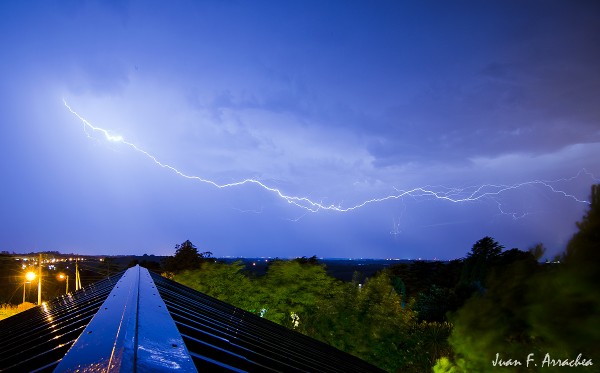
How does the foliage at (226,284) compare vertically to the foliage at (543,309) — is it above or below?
below

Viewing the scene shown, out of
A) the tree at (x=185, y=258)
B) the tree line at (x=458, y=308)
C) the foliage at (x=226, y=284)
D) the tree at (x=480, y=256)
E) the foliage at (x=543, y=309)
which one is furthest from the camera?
the tree at (x=185, y=258)

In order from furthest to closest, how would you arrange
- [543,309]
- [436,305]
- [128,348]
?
[436,305] → [543,309] → [128,348]

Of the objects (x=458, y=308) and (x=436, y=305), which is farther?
(x=436, y=305)

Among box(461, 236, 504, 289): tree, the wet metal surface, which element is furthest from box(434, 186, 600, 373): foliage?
box(461, 236, 504, 289): tree

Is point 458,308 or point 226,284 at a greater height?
point 458,308

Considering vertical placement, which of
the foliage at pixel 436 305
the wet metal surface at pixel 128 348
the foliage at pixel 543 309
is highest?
the wet metal surface at pixel 128 348

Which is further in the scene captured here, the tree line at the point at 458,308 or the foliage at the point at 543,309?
the tree line at the point at 458,308

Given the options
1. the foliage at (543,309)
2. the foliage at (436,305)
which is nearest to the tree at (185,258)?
the foliage at (436,305)

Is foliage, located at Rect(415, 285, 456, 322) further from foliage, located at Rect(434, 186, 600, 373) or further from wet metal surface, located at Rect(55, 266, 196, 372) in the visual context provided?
wet metal surface, located at Rect(55, 266, 196, 372)

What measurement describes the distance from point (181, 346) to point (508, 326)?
9463mm

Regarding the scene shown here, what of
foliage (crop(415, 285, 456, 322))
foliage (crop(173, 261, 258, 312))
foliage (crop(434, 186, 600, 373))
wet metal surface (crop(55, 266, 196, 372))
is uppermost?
wet metal surface (crop(55, 266, 196, 372))

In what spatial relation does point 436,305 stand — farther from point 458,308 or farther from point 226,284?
point 458,308

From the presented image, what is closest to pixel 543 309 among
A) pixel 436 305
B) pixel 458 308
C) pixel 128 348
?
pixel 128 348

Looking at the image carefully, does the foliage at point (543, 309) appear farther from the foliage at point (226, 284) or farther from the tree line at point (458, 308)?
the foliage at point (226, 284)
